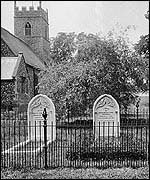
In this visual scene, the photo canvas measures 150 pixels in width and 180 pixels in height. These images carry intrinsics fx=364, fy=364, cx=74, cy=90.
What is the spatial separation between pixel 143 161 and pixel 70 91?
Result: 13.4 feet

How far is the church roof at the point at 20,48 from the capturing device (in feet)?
29.3

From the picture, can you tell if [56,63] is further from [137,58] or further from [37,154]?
[37,154]

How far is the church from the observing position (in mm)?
7707

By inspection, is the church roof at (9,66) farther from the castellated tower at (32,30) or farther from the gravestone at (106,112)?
the gravestone at (106,112)

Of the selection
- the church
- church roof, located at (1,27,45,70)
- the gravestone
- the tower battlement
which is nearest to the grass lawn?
the gravestone

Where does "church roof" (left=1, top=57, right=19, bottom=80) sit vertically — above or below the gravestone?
above

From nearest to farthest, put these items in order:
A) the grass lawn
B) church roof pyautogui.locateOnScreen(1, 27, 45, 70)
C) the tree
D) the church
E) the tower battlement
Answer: the grass lawn
the tower battlement
the church
church roof pyautogui.locateOnScreen(1, 27, 45, 70)
the tree

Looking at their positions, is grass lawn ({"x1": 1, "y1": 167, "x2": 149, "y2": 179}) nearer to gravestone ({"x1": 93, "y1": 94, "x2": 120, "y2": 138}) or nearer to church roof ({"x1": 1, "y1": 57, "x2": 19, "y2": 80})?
gravestone ({"x1": 93, "y1": 94, "x2": 120, "y2": 138})

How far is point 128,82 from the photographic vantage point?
9.18m

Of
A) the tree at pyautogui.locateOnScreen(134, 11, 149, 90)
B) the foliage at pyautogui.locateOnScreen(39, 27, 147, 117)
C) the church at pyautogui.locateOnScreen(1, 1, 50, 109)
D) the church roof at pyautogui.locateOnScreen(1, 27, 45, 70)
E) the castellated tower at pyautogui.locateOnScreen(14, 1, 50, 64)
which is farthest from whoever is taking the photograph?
the tree at pyautogui.locateOnScreen(134, 11, 149, 90)

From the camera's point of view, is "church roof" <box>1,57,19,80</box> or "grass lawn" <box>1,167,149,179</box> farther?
"church roof" <box>1,57,19,80</box>

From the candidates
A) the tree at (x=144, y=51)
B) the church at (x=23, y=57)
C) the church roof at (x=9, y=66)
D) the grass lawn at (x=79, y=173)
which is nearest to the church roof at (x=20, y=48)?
the church at (x=23, y=57)

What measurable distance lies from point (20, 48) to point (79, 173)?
18.6 ft

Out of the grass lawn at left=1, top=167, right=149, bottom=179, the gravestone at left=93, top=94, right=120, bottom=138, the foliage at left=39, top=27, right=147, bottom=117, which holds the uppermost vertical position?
the foliage at left=39, top=27, right=147, bottom=117
